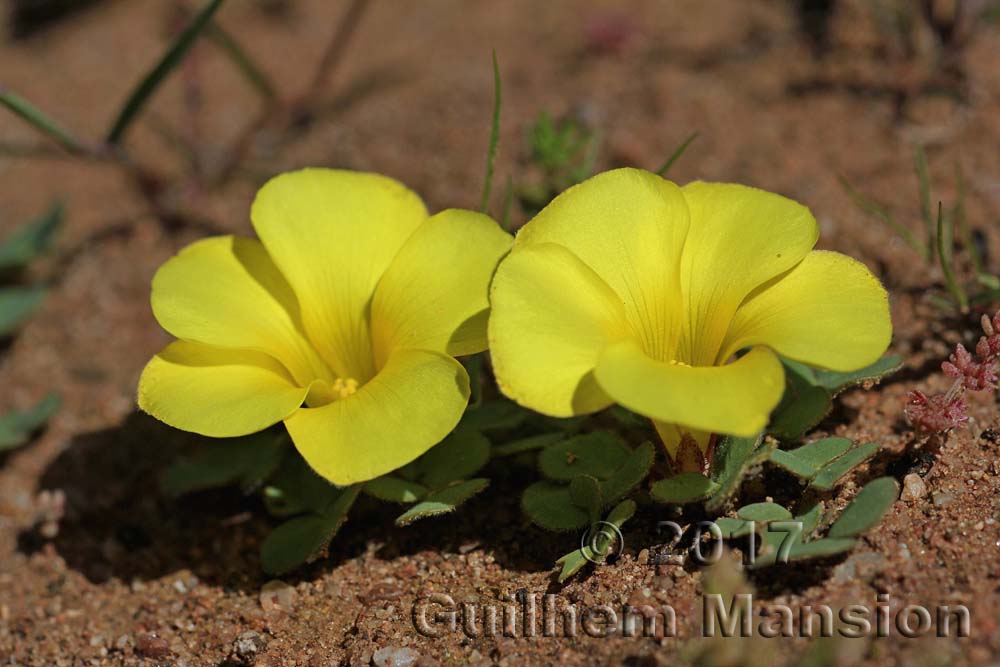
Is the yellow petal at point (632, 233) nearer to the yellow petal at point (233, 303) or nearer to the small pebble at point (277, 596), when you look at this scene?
the yellow petal at point (233, 303)

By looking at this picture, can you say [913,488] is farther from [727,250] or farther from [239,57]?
[239,57]

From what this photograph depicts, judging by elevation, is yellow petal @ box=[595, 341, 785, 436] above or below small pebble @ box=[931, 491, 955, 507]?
above

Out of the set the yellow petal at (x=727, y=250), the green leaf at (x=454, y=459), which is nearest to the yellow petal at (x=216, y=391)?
the green leaf at (x=454, y=459)

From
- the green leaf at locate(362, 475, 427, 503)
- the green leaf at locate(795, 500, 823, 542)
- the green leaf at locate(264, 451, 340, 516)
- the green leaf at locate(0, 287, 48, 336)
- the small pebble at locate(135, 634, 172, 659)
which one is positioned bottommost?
the small pebble at locate(135, 634, 172, 659)

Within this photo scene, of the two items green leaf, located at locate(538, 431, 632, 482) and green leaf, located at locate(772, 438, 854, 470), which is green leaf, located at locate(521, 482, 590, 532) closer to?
green leaf, located at locate(538, 431, 632, 482)

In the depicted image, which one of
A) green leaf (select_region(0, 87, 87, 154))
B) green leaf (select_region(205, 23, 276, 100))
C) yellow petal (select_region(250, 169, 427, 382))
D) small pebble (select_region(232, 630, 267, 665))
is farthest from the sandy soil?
green leaf (select_region(0, 87, 87, 154))
